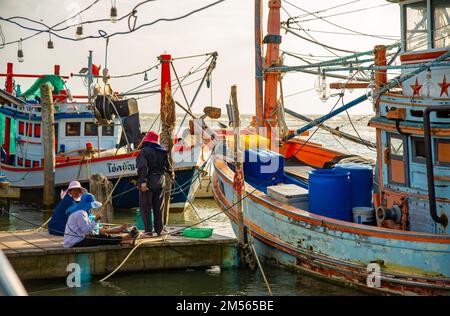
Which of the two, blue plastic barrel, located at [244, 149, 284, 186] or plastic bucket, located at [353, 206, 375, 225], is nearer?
plastic bucket, located at [353, 206, 375, 225]

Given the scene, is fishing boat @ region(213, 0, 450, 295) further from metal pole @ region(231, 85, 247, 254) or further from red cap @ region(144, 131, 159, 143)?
red cap @ region(144, 131, 159, 143)

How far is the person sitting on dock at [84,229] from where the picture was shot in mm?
10758

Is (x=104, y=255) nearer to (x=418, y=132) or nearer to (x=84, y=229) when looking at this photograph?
(x=84, y=229)

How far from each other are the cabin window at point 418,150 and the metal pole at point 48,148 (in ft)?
43.4

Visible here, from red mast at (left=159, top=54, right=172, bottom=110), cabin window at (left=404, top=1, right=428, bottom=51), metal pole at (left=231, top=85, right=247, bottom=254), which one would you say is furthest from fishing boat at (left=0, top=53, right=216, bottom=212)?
cabin window at (left=404, top=1, right=428, bottom=51)

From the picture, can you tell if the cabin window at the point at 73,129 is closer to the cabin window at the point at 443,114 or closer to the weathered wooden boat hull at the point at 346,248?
the weathered wooden boat hull at the point at 346,248

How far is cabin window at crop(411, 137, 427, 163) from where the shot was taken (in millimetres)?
10258

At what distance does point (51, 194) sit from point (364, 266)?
13.1 metres

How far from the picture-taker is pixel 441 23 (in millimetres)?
10500

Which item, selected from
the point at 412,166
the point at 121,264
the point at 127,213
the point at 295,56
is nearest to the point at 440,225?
the point at 412,166

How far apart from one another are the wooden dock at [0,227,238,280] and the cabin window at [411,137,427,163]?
3.51 m

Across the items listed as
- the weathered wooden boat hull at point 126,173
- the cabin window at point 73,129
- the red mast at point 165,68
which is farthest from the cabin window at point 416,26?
the cabin window at point 73,129

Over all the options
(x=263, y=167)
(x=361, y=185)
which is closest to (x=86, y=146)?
(x=263, y=167)

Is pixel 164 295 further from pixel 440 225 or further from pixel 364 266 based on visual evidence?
pixel 440 225
